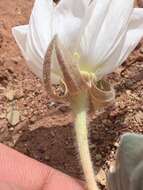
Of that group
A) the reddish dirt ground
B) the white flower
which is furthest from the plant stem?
the reddish dirt ground

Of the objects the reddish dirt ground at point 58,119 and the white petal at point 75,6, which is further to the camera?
the reddish dirt ground at point 58,119

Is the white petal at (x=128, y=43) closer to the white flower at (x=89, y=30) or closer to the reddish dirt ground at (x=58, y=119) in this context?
the white flower at (x=89, y=30)

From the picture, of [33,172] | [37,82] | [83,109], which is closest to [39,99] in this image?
[37,82]

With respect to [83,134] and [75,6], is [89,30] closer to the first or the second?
[75,6]

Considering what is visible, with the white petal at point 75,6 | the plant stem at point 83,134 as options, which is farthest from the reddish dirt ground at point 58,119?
the white petal at point 75,6

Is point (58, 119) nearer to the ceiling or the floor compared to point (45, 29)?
nearer to the floor

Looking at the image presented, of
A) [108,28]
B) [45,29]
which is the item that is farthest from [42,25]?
[108,28]
